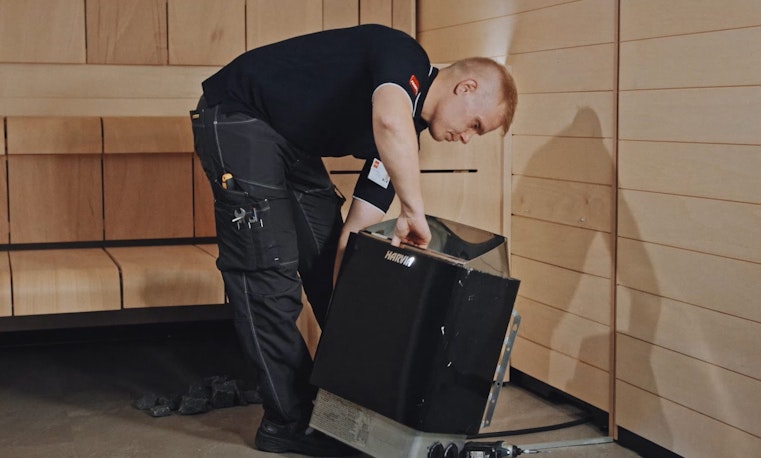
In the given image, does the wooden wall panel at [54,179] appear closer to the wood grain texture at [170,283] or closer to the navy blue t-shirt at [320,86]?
the wood grain texture at [170,283]

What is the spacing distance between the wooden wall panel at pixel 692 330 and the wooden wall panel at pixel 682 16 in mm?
690

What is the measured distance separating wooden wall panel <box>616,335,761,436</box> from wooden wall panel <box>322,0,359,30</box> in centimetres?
180

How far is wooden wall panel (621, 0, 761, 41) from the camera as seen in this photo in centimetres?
223

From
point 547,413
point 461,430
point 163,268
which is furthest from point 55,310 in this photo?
point 547,413

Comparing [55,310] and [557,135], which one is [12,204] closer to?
[55,310]

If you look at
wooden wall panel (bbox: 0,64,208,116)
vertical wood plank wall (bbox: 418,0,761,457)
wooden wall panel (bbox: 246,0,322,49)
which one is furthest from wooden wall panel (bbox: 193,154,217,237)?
vertical wood plank wall (bbox: 418,0,761,457)

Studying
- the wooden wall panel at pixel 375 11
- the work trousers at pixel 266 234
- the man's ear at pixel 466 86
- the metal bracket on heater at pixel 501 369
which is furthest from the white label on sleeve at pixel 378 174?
the wooden wall panel at pixel 375 11

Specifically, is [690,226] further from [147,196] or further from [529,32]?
[147,196]

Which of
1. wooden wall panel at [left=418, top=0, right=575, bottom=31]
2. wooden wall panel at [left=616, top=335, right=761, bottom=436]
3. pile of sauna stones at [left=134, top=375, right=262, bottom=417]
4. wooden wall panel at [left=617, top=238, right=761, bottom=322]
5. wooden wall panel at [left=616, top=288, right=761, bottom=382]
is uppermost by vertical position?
wooden wall panel at [left=418, top=0, right=575, bottom=31]

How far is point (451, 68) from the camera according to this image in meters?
2.34

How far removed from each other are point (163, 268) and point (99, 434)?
0.53 meters

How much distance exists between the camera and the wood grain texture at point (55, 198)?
335 centimetres

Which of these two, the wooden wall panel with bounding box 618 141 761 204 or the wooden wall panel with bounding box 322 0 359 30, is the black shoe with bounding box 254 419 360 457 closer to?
the wooden wall panel with bounding box 618 141 761 204

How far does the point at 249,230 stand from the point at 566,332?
3.61 feet
